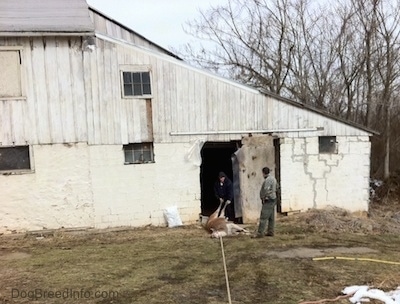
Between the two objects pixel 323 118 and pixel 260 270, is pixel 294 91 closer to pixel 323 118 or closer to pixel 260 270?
pixel 323 118

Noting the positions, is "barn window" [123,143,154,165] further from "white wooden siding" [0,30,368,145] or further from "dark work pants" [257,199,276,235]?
"dark work pants" [257,199,276,235]

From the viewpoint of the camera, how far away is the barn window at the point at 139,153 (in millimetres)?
12062

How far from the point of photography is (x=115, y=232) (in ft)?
38.3

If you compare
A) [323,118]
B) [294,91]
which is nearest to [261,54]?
[294,91]

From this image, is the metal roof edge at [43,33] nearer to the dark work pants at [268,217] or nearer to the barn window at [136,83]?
the barn window at [136,83]

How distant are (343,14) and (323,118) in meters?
11.8

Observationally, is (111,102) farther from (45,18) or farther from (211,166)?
(211,166)

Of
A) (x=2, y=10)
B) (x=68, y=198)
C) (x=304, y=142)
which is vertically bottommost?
(x=68, y=198)

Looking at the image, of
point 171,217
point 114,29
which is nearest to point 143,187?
point 171,217

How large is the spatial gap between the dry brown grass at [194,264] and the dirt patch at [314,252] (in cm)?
3

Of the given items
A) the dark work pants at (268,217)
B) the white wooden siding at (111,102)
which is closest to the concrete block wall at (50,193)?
the white wooden siding at (111,102)

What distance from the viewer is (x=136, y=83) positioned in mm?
11930

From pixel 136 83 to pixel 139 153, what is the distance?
6.57 ft

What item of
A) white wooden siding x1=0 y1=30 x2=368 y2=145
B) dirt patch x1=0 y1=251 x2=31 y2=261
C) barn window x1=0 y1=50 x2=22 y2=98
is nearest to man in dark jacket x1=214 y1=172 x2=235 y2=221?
white wooden siding x1=0 y1=30 x2=368 y2=145
